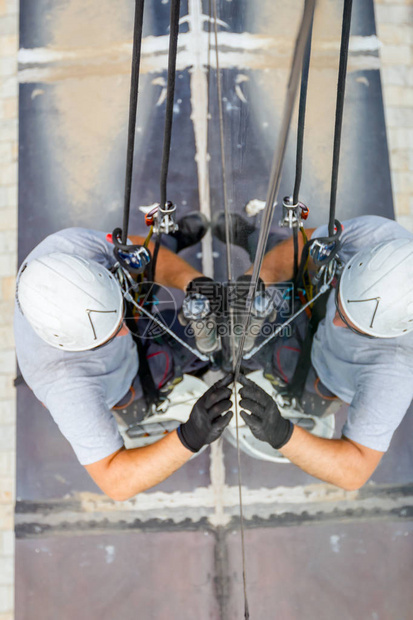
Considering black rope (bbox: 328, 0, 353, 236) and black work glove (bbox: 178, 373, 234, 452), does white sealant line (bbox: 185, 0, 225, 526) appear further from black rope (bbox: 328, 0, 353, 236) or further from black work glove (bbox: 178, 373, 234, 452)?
black rope (bbox: 328, 0, 353, 236)

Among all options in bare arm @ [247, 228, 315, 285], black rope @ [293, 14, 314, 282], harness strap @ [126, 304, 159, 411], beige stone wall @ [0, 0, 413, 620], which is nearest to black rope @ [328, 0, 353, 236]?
black rope @ [293, 14, 314, 282]

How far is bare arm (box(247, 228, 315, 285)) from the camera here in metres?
1.79

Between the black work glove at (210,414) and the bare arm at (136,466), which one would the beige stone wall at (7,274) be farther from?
the black work glove at (210,414)

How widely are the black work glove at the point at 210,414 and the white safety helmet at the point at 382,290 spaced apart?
0.46 meters

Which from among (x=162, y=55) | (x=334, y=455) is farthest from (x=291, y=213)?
(x=162, y=55)

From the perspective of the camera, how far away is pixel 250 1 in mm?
1953

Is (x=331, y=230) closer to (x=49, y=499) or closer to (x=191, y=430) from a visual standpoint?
(x=191, y=430)

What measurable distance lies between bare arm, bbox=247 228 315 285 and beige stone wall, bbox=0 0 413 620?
41.3 inches

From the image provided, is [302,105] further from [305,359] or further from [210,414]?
[305,359]

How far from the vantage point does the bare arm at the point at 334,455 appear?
1.58m

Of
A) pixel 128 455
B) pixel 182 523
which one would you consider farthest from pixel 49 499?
pixel 128 455

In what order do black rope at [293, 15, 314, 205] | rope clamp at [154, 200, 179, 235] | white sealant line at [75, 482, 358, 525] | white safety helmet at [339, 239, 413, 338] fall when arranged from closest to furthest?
1. black rope at [293, 15, 314, 205]
2. white safety helmet at [339, 239, 413, 338]
3. rope clamp at [154, 200, 179, 235]
4. white sealant line at [75, 482, 358, 525]

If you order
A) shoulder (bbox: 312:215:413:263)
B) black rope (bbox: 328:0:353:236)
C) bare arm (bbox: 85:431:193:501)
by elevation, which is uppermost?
black rope (bbox: 328:0:353:236)

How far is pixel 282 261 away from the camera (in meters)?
1.85
